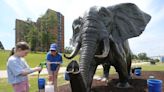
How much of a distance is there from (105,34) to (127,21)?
1.67 meters

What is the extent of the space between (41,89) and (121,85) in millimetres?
2564

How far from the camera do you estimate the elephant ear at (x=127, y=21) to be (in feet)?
29.6

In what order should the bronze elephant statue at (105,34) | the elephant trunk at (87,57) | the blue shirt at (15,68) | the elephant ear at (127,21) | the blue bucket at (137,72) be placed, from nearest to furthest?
1. the blue shirt at (15,68)
2. the elephant trunk at (87,57)
3. the bronze elephant statue at (105,34)
4. the elephant ear at (127,21)
5. the blue bucket at (137,72)

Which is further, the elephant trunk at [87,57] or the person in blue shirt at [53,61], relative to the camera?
the person in blue shirt at [53,61]

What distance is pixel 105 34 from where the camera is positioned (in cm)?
800

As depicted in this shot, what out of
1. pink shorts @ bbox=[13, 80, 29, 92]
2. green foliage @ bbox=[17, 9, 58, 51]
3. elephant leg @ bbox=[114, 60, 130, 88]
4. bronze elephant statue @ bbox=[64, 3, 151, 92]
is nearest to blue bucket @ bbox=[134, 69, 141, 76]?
bronze elephant statue @ bbox=[64, 3, 151, 92]

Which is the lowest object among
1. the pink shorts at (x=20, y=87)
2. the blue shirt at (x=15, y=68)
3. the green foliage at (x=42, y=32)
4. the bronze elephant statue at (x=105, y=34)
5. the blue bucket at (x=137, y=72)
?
the blue bucket at (x=137, y=72)

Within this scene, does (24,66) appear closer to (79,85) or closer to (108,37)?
(79,85)

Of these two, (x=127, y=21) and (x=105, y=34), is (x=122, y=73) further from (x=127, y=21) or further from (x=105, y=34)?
(x=105, y=34)

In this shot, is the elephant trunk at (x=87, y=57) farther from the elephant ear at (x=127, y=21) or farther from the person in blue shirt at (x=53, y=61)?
the person in blue shirt at (x=53, y=61)

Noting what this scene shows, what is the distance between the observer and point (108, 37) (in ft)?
26.7

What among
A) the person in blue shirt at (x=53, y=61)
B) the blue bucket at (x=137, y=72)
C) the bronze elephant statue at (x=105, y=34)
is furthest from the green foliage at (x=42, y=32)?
the person in blue shirt at (x=53, y=61)

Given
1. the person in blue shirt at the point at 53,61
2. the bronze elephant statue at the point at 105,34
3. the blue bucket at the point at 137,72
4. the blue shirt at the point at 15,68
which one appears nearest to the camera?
the blue shirt at the point at 15,68

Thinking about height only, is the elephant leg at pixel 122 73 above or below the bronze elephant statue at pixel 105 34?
below
